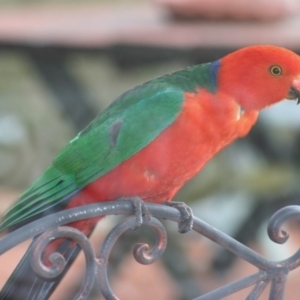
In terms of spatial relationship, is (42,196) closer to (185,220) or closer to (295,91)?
(185,220)

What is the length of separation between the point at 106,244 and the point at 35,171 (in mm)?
1761

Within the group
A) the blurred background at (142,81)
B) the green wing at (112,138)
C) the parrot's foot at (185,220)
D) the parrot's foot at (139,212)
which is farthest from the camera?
the blurred background at (142,81)

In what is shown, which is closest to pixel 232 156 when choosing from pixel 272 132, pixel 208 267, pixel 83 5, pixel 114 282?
pixel 272 132

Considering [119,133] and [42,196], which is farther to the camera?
[119,133]

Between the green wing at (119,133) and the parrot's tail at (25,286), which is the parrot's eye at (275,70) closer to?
the green wing at (119,133)

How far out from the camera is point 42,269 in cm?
78

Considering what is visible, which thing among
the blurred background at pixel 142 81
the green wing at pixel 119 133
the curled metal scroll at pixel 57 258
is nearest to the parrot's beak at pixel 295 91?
the green wing at pixel 119 133

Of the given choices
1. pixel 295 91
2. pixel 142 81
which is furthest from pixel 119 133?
pixel 142 81

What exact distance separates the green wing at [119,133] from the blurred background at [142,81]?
67cm

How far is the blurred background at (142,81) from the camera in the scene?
1969 millimetres

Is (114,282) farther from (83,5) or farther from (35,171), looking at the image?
(83,5)

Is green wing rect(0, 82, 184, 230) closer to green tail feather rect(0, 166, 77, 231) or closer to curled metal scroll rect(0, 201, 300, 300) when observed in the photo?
green tail feather rect(0, 166, 77, 231)

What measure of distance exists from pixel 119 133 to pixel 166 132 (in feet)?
0.27

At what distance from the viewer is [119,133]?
1.17 m
